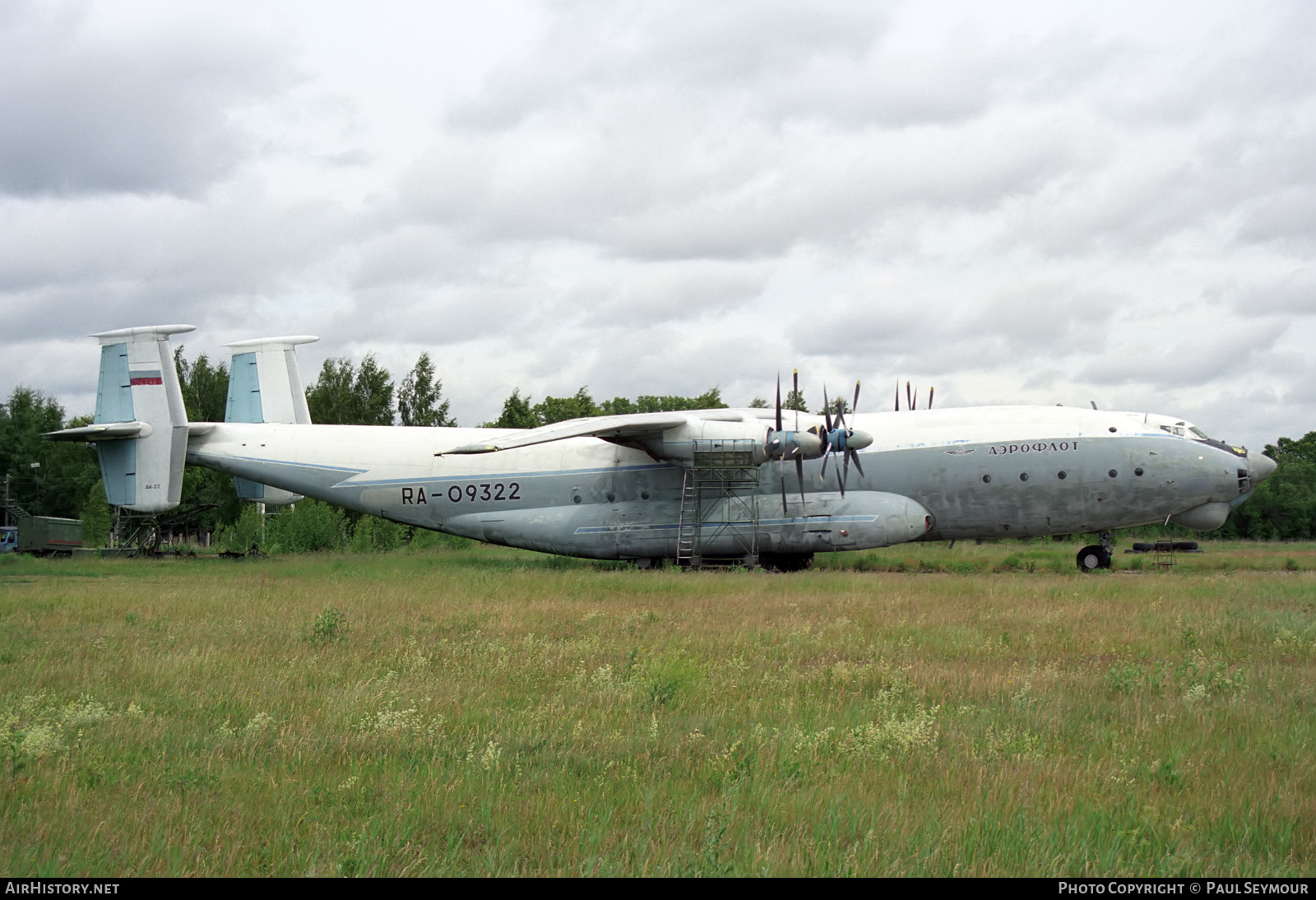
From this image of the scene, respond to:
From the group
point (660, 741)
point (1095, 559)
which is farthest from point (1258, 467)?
point (660, 741)

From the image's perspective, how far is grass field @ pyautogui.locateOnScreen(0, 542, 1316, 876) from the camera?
561 centimetres

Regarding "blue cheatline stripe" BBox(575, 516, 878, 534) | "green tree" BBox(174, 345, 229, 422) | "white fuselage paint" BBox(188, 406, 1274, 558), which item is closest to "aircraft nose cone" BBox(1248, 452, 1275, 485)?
"white fuselage paint" BBox(188, 406, 1274, 558)

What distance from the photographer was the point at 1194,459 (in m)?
25.6

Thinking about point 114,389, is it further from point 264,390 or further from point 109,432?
point 264,390

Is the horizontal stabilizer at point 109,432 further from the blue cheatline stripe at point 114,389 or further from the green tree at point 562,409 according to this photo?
the green tree at point 562,409

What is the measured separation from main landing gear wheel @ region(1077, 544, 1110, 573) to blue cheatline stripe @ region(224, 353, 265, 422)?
26.6m

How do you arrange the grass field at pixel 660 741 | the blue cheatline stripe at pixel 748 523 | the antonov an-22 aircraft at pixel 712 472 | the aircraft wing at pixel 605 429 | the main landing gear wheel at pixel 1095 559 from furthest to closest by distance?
the main landing gear wheel at pixel 1095 559
the blue cheatline stripe at pixel 748 523
the antonov an-22 aircraft at pixel 712 472
the aircraft wing at pixel 605 429
the grass field at pixel 660 741

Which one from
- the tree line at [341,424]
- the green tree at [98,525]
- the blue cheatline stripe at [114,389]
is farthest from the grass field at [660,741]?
the tree line at [341,424]

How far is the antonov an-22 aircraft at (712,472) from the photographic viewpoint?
26.0 m

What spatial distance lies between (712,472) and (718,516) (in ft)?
4.17

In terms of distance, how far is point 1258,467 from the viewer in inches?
1028

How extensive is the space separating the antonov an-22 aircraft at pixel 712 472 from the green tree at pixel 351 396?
42086 millimetres
